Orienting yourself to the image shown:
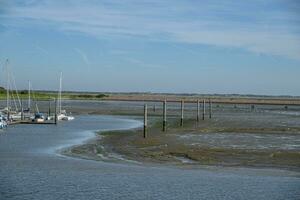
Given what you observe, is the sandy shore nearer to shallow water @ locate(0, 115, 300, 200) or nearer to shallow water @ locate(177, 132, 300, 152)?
shallow water @ locate(177, 132, 300, 152)

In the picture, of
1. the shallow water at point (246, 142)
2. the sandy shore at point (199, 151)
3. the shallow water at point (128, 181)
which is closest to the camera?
the shallow water at point (128, 181)

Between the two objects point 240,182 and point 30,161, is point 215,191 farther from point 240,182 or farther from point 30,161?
point 30,161

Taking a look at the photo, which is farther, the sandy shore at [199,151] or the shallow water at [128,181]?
the sandy shore at [199,151]

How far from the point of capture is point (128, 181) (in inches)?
797

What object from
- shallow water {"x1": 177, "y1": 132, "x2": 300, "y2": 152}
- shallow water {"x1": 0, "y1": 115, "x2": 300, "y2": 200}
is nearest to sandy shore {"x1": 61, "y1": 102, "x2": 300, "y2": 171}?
shallow water {"x1": 177, "y1": 132, "x2": 300, "y2": 152}

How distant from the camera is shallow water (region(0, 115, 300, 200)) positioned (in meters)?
17.7

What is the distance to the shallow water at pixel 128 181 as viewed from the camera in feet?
58.0

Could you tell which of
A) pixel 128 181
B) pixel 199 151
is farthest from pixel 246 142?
pixel 128 181

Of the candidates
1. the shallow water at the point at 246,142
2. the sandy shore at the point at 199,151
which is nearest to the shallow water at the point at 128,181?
the sandy shore at the point at 199,151

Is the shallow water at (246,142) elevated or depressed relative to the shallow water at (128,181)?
elevated

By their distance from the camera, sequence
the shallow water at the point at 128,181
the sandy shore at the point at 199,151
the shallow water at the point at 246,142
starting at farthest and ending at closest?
the shallow water at the point at 246,142, the sandy shore at the point at 199,151, the shallow water at the point at 128,181

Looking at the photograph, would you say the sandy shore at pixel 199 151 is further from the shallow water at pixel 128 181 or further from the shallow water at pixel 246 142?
the shallow water at pixel 128 181

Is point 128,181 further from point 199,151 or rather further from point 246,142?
point 246,142

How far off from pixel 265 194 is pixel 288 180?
2.94m
